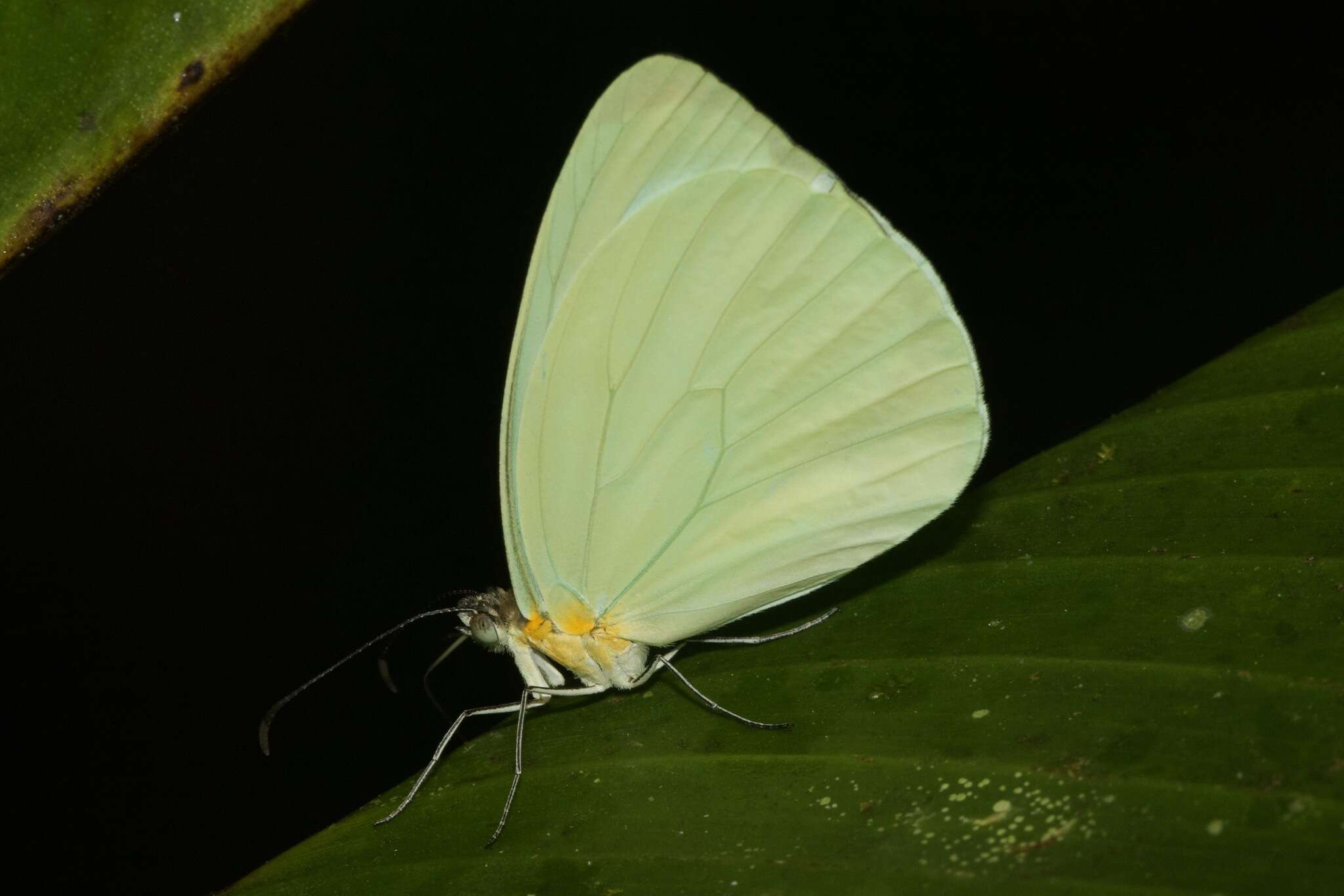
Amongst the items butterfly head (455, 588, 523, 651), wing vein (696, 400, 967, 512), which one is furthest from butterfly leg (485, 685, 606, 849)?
wing vein (696, 400, 967, 512)

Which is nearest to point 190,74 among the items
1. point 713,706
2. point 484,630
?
point 484,630

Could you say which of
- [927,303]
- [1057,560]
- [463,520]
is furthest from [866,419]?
[463,520]

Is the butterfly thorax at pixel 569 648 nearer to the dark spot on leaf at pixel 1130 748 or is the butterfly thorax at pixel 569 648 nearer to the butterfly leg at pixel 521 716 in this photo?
the butterfly leg at pixel 521 716

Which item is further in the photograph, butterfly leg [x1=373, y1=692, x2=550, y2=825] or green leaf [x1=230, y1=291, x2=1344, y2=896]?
butterfly leg [x1=373, y1=692, x2=550, y2=825]

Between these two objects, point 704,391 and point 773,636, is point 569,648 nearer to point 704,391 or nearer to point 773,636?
point 773,636

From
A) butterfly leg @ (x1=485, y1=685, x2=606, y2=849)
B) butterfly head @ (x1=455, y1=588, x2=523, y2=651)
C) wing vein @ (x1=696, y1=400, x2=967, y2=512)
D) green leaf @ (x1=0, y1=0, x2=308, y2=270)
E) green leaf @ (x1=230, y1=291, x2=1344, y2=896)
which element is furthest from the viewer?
butterfly head @ (x1=455, y1=588, x2=523, y2=651)

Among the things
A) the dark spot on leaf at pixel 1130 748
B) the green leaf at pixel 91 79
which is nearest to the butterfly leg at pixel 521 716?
the dark spot on leaf at pixel 1130 748

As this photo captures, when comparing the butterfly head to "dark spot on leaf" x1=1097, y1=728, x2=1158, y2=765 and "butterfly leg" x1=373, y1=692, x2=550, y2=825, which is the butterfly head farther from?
"dark spot on leaf" x1=1097, y1=728, x2=1158, y2=765
